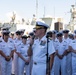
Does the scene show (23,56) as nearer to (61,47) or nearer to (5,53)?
(5,53)

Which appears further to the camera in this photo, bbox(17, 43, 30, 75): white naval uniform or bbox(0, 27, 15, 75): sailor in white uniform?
bbox(17, 43, 30, 75): white naval uniform

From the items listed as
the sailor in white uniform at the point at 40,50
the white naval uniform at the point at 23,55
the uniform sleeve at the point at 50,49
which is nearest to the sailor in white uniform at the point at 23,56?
the white naval uniform at the point at 23,55

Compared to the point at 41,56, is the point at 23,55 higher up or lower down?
lower down

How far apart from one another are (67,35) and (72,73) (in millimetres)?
1289

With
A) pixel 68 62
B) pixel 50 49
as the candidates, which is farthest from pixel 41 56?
pixel 68 62

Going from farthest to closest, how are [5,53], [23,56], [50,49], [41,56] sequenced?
[23,56] → [5,53] → [41,56] → [50,49]

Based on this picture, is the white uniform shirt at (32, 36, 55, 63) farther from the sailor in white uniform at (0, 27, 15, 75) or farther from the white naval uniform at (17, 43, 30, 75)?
the white naval uniform at (17, 43, 30, 75)

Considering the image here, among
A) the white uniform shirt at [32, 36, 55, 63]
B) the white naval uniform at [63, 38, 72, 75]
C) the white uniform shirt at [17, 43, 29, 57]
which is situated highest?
the white uniform shirt at [32, 36, 55, 63]

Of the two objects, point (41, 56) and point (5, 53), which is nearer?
point (41, 56)

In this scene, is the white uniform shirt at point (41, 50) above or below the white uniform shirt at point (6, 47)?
above

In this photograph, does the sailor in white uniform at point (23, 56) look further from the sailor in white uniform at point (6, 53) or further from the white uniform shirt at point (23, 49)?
the sailor in white uniform at point (6, 53)

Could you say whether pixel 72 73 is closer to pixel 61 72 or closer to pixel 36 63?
pixel 61 72

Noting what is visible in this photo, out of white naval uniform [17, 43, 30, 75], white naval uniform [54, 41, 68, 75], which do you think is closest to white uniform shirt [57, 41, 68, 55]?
white naval uniform [54, 41, 68, 75]

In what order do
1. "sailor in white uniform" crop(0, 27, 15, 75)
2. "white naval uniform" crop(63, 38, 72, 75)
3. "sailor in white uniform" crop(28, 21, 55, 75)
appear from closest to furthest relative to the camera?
"sailor in white uniform" crop(28, 21, 55, 75) → "sailor in white uniform" crop(0, 27, 15, 75) → "white naval uniform" crop(63, 38, 72, 75)
